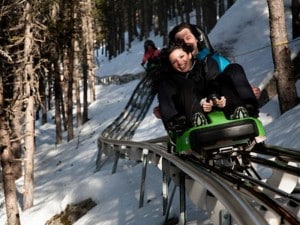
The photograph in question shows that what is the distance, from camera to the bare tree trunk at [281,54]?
11.0m

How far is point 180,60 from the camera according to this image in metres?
5.66

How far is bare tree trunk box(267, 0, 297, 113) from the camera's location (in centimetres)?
1098

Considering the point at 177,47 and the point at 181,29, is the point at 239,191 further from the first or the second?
the point at 181,29

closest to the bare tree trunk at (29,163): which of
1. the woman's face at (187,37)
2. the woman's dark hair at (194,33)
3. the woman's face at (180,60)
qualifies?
the woman's dark hair at (194,33)

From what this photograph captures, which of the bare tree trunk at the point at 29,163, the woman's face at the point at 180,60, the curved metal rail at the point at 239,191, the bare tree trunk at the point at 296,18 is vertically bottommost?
the bare tree trunk at the point at 29,163

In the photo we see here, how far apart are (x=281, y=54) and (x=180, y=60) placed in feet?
20.0

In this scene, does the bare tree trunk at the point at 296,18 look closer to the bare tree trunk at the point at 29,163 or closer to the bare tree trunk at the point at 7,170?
the bare tree trunk at the point at 29,163

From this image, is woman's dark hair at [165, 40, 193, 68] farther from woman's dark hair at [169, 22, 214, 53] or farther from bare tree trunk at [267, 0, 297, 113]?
bare tree trunk at [267, 0, 297, 113]

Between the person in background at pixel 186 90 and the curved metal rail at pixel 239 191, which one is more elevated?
the person in background at pixel 186 90

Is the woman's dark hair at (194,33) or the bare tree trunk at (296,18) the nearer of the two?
the woman's dark hair at (194,33)

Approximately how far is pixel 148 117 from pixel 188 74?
14.9 metres

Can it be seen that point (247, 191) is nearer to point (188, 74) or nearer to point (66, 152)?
point (188, 74)

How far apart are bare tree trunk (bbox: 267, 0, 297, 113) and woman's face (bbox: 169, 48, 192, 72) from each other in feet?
19.4

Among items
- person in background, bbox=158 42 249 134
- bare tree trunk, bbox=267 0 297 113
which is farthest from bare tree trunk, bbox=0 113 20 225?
person in background, bbox=158 42 249 134
